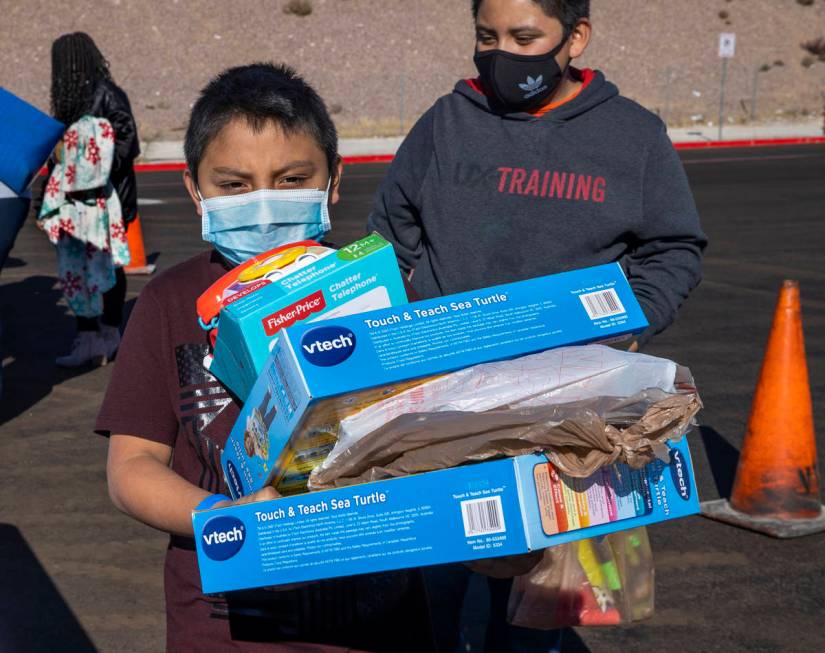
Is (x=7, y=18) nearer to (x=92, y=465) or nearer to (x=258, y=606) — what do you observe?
(x=92, y=465)

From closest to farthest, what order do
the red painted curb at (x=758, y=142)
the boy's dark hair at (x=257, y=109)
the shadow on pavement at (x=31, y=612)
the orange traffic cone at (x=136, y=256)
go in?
the boy's dark hair at (x=257, y=109) → the shadow on pavement at (x=31, y=612) → the orange traffic cone at (x=136, y=256) → the red painted curb at (x=758, y=142)

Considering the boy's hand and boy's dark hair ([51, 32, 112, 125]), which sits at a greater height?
the boy's hand

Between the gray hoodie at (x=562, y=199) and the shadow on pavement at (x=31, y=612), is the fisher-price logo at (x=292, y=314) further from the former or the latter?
→ the shadow on pavement at (x=31, y=612)

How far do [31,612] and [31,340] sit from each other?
502 centimetres

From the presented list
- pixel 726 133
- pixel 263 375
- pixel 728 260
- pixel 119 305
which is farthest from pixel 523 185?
pixel 726 133

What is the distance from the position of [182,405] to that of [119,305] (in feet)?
22.2

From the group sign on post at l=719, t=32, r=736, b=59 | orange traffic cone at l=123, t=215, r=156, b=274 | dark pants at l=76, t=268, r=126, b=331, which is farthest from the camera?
sign on post at l=719, t=32, r=736, b=59

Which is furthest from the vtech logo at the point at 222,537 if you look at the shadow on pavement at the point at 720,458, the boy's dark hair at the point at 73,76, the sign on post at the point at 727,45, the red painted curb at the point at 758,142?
the sign on post at the point at 727,45

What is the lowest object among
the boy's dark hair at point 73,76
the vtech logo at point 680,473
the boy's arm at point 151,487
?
the boy's dark hair at point 73,76

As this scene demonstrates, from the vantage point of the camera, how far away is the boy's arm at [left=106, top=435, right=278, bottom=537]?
177 cm

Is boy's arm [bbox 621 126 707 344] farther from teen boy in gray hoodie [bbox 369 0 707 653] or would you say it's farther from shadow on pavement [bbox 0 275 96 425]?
shadow on pavement [bbox 0 275 96 425]

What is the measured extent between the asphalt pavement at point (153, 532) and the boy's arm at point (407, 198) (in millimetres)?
1181

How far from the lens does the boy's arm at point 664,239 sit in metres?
2.92

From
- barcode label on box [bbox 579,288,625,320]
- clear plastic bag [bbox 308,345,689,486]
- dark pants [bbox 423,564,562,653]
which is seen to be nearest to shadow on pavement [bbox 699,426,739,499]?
dark pants [bbox 423,564,562,653]
